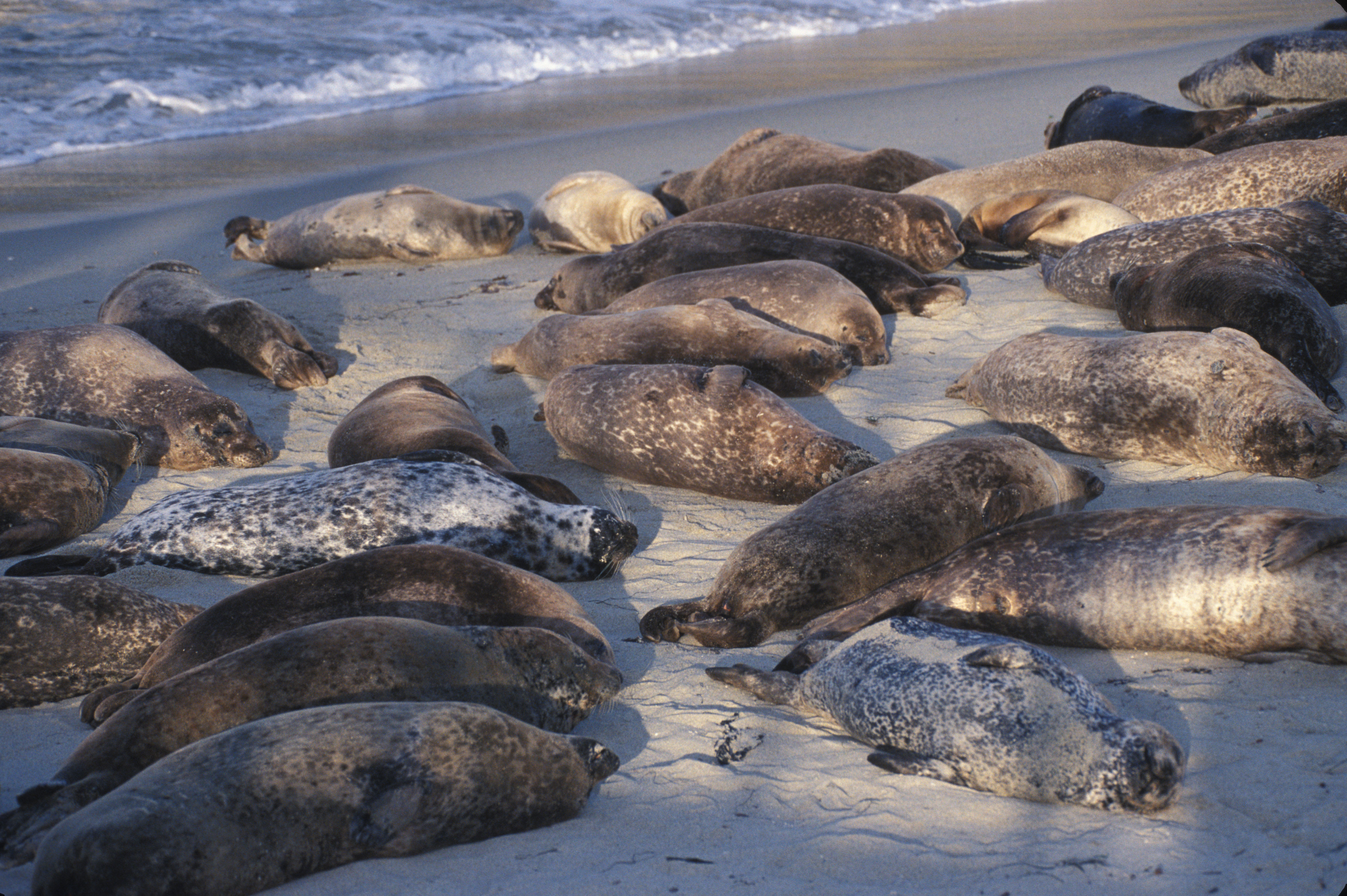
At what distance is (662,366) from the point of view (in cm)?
520

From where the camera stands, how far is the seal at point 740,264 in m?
6.86

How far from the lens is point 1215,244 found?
600 cm

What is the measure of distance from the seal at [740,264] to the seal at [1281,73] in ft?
21.7

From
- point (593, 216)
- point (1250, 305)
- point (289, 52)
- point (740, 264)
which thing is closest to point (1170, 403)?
point (1250, 305)

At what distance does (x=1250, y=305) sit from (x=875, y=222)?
2720mm

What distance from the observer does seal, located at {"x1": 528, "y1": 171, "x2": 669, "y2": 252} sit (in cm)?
877

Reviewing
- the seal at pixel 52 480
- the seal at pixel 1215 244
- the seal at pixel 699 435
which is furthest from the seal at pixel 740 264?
the seal at pixel 52 480

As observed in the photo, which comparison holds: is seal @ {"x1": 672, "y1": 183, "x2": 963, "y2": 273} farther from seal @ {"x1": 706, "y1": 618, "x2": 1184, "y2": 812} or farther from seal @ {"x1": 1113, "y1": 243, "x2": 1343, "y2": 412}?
seal @ {"x1": 706, "y1": 618, "x2": 1184, "y2": 812}

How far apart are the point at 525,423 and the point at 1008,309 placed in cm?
302

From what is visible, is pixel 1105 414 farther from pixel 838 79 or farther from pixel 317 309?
pixel 838 79

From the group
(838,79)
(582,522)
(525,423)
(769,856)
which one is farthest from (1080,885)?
(838,79)

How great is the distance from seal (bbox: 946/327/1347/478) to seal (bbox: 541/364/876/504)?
0.99 m

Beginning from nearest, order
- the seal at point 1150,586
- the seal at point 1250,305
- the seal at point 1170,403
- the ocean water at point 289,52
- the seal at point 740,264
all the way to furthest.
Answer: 1. the seal at point 1150,586
2. the seal at point 1170,403
3. the seal at point 1250,305
4. the seal at point 740,264
5. the ocean water at point 289,52

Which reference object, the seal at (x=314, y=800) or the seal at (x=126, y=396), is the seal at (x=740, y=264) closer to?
the seal at (x=126, y=396)
